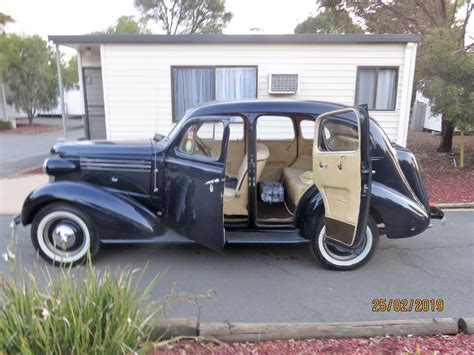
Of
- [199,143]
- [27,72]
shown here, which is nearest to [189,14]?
[27,72]

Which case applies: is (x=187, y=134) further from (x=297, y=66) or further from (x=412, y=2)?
(x=412, y=2)

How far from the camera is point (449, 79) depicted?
8203mm

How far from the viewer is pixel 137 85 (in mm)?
8906

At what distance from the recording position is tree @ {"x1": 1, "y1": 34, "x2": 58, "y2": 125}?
65.2 feet

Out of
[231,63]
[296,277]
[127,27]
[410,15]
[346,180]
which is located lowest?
[296,277]

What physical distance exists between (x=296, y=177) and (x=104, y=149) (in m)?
2.42

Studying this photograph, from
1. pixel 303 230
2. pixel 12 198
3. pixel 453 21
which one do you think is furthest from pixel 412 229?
pixel 453 21

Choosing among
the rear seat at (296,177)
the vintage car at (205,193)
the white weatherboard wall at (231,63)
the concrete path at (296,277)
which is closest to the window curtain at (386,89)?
the white weatherboard wall at (231,63)

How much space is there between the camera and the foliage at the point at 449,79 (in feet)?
25.7

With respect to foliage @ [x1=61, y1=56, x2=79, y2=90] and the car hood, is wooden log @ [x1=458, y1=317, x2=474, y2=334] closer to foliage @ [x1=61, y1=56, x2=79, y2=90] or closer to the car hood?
the car hood

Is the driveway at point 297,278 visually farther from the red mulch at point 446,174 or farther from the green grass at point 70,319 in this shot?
the red mulch at point 446,174

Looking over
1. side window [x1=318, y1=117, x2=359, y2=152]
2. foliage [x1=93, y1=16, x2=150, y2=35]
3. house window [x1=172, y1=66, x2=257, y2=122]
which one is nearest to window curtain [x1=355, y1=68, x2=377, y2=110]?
house window [x1=172, y1=66, x2=257, y2=122]

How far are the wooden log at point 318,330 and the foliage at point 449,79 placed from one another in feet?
21.9
